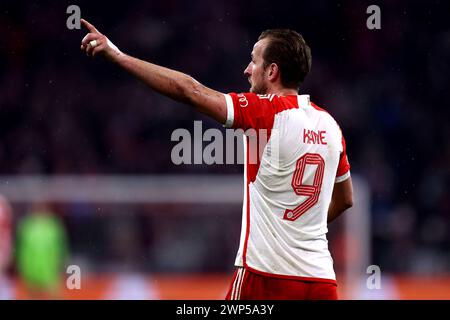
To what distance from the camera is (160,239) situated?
12438 mm

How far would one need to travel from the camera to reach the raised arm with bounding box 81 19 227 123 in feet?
13.4

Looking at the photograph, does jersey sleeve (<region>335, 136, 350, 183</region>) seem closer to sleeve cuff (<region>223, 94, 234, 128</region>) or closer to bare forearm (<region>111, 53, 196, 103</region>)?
sleeve cuff (<region>223, 94, 234, 128</region>)

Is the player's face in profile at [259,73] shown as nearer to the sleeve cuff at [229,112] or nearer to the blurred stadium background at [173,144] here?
the sleeve cuff at [229,112]

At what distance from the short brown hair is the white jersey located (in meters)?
0.13

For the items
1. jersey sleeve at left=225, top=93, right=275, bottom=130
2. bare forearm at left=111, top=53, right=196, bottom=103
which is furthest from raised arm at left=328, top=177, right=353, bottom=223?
bare forearm at left=111, top=53, right=196, bottom=103

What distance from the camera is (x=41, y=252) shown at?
Answer: 38.8 feet

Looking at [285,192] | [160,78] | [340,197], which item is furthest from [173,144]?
[160,78]

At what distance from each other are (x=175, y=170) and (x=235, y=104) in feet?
32.3

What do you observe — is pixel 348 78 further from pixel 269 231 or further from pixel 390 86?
pixel 269 231

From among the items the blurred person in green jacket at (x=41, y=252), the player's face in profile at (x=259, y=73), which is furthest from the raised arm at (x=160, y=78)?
the blurred person in green jacket at (x=41, y=252)

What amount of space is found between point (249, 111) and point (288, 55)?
396mm

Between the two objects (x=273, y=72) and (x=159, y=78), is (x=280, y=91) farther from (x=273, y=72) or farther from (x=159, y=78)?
(x=159, y=78)
